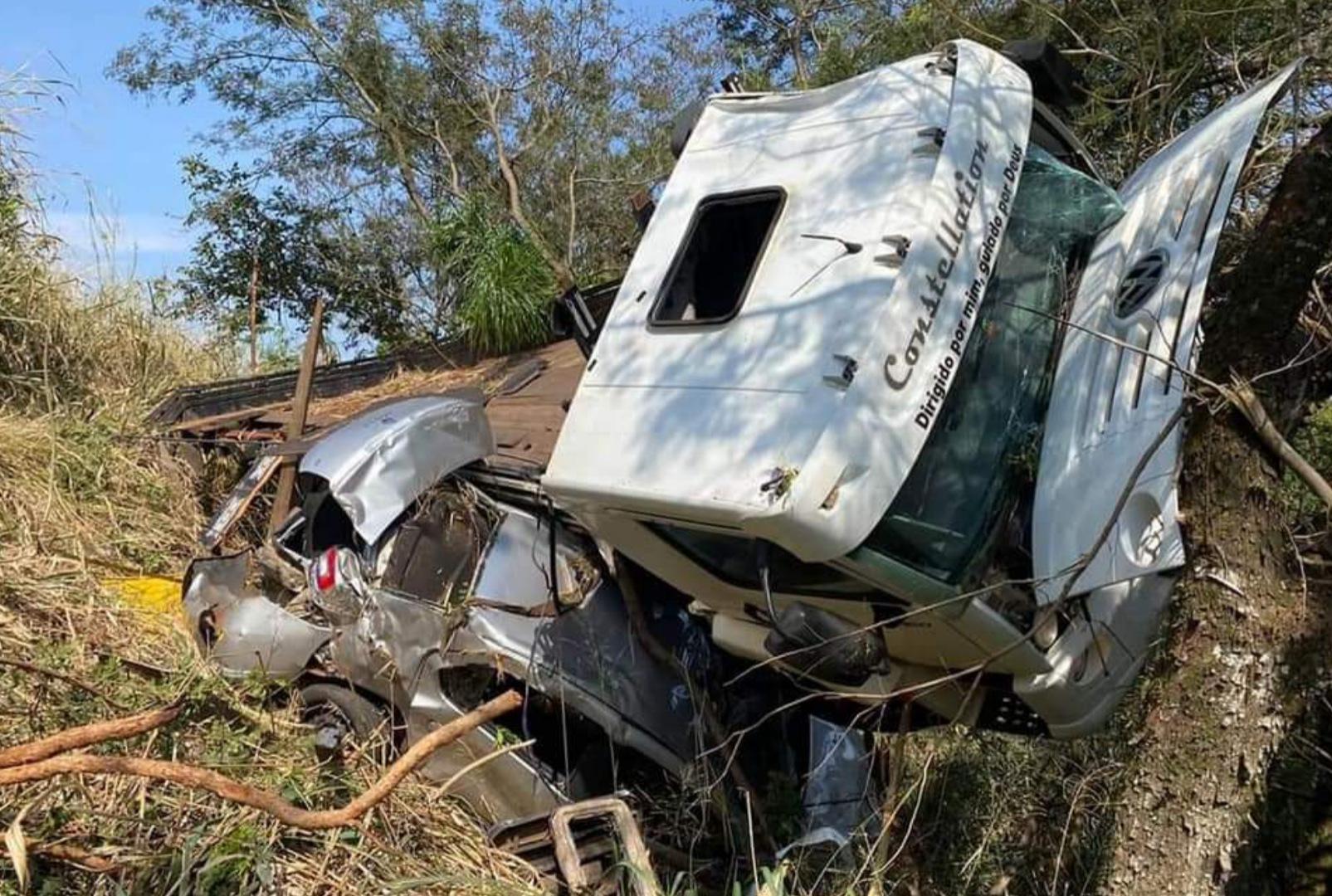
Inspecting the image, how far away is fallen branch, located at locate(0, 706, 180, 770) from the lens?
9.62 feet

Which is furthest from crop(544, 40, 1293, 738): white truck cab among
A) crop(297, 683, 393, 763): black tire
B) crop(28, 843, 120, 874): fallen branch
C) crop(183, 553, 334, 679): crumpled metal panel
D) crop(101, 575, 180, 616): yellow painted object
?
crop(101, 575, 180, 616): yellow painted object

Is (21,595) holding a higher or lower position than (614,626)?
higher

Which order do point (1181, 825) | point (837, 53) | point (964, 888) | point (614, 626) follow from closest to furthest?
point (1181, 825), point (964, 888), point (614, 626), point (837, 53)

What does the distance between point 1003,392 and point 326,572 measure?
2.74 metres

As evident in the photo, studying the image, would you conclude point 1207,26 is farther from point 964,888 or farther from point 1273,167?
point 964,888

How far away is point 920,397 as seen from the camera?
3586 millimetres

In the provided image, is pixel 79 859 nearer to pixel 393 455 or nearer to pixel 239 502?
pixel 393 455

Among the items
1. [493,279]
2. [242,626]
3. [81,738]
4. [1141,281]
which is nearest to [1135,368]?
[1141,281]

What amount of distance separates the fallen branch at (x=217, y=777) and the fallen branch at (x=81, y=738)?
0.02 m

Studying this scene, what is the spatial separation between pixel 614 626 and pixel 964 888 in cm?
159

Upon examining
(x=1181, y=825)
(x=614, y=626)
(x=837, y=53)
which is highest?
(x=837, y=53)

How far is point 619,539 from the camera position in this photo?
4.09m

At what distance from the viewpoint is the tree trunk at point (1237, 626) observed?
2.92 meters

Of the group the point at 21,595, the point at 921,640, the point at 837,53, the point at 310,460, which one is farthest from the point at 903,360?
the point at 837,53
